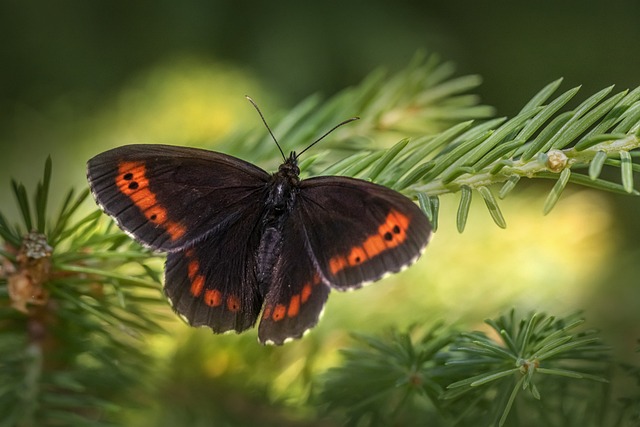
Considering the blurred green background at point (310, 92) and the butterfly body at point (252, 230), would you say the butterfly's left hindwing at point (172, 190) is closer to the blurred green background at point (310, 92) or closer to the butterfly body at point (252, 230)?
the butterfly body at point (252, 230)

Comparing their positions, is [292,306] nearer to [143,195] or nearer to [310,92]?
[143,195]

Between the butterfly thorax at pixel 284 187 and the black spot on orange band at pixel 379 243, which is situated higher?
the butterfly thorax at pixel 284 187

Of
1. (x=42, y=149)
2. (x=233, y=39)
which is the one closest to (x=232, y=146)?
(x=42, y=149)

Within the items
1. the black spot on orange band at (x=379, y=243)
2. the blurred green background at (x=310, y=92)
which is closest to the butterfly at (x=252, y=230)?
the black spot on orange band at (x=379, y=243)

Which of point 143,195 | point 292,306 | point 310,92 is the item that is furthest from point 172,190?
point 310,92

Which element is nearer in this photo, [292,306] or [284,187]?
Answer: [292,306]

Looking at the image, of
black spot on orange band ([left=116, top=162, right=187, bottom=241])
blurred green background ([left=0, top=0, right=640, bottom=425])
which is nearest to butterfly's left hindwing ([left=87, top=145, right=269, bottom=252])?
black spot on orange band ([left=116, top=162, right=187, bottom=241])
